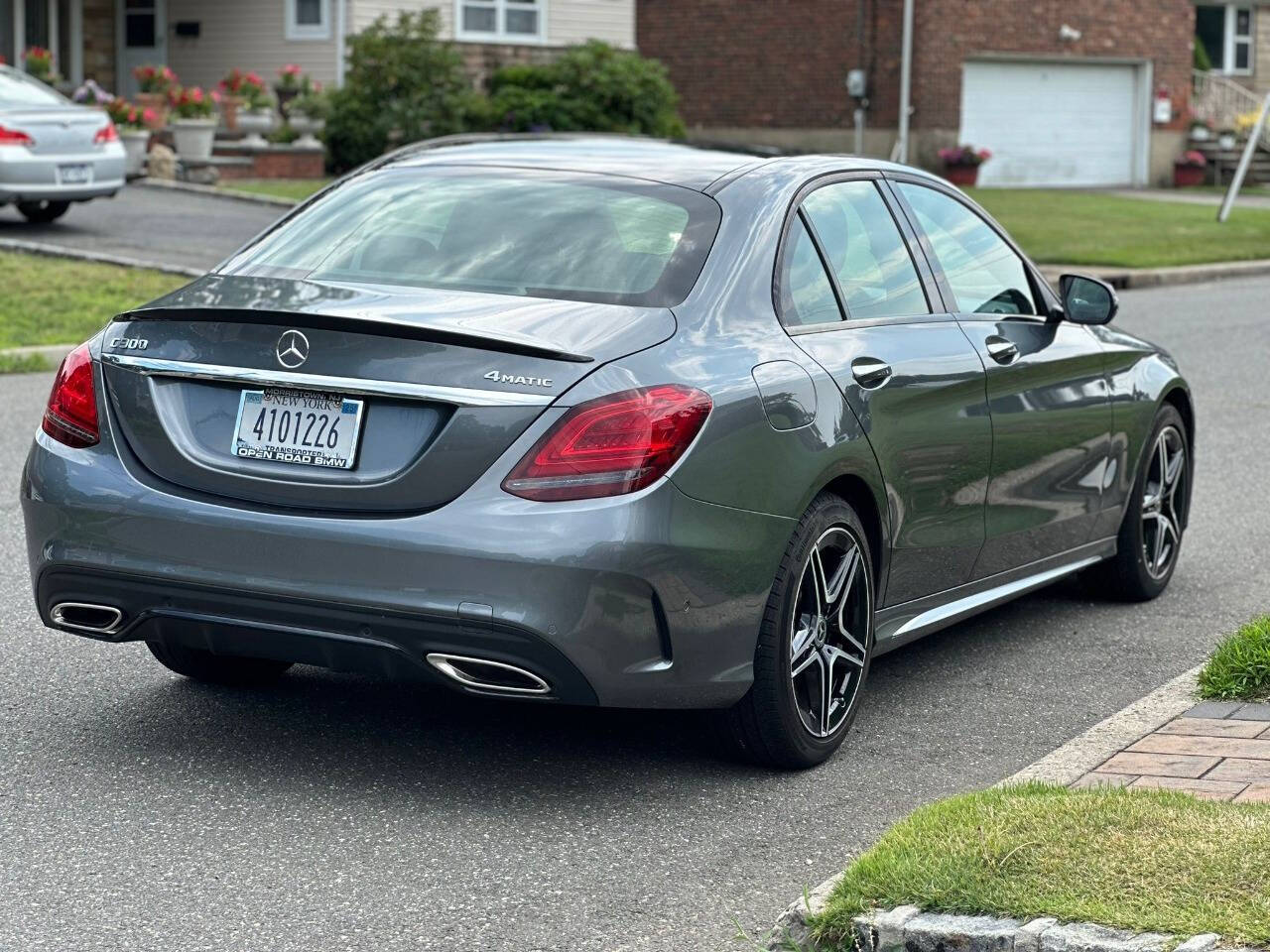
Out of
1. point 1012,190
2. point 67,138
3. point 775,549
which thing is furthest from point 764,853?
point 1012,190

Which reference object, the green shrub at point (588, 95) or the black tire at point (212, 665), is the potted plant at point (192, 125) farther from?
the black tire at point (212, 665)

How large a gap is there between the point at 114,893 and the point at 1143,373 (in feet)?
13.9

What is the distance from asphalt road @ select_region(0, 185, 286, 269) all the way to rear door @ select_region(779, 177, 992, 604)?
512 inches

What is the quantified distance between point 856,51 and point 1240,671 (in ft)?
108

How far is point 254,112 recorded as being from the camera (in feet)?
94.5

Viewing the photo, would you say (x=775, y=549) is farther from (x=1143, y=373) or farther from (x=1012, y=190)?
(x=1012, y=190)

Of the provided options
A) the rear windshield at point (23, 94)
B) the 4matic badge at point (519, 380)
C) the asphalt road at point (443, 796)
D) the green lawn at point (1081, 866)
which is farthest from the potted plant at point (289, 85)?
the green lawn at point (1081, 866)

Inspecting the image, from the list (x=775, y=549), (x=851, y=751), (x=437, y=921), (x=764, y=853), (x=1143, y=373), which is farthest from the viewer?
(x=1143, y=373)

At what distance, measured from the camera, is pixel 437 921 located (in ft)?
13.3

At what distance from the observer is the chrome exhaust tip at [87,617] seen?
4879mm

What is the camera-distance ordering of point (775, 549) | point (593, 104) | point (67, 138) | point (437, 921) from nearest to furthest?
1. point (437, 921)
2. point (775, 549)
3. point (67, 138)
4. point (593, 104)

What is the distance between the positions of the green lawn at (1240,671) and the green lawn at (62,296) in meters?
8.77

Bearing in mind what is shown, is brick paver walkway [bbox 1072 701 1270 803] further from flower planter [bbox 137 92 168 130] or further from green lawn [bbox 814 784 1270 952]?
flower planter [bbox 137 92 168 130]

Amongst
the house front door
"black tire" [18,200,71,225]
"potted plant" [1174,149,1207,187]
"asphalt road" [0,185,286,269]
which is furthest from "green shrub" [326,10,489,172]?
"potted plant" [1174,149,1207,187]
